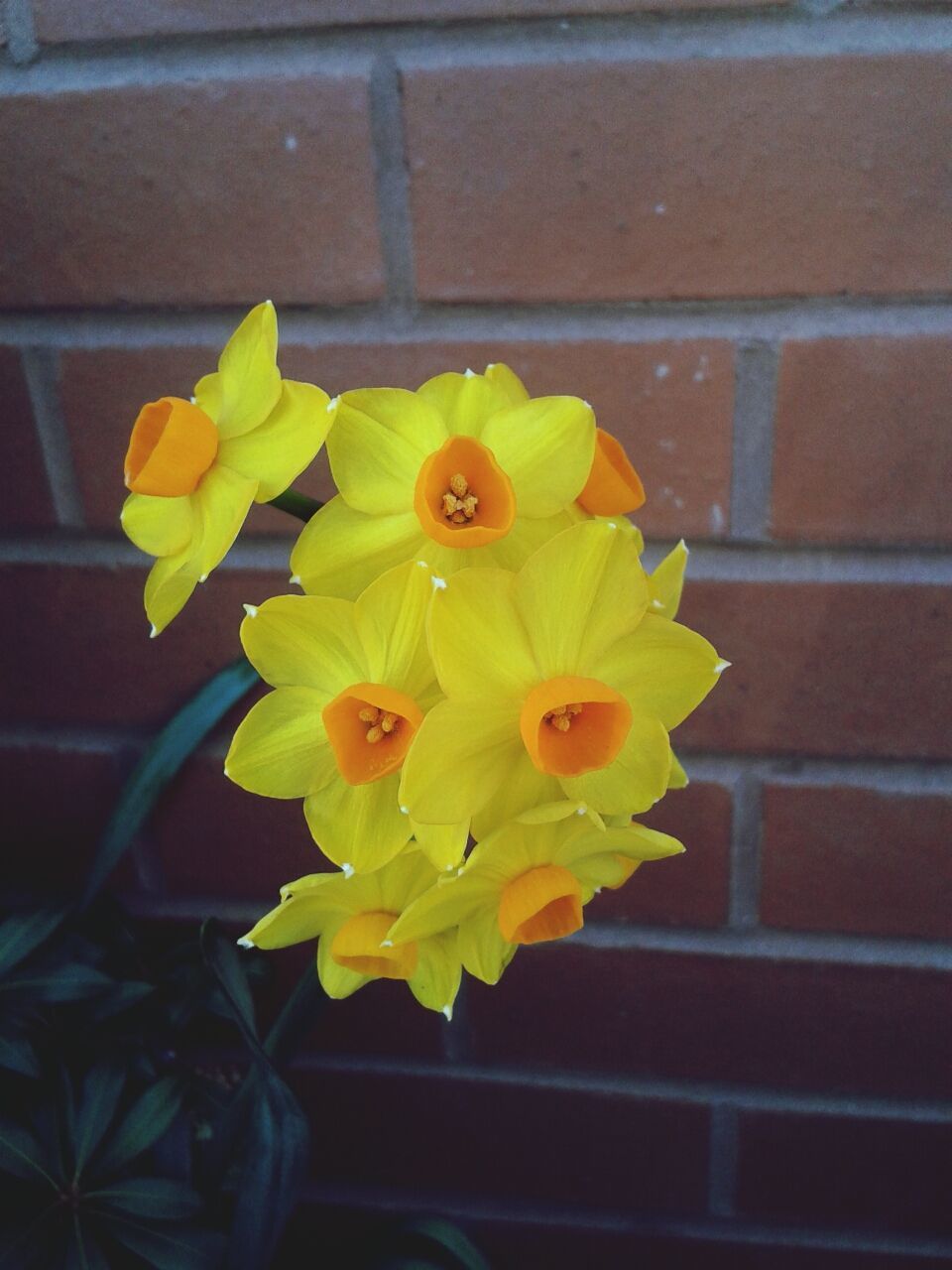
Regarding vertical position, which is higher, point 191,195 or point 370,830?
point 191,195

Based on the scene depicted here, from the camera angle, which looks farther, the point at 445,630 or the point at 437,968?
the point at 437,968

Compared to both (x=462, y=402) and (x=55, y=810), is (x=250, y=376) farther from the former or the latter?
(x=55, y=810)

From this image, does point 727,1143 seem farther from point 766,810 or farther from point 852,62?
point 852,62

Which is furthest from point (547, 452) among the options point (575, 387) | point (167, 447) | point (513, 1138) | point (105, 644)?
point (513, 1138)

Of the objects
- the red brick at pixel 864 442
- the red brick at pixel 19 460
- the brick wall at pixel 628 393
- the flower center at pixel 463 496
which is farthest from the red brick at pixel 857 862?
the red brick at pixel 19 460

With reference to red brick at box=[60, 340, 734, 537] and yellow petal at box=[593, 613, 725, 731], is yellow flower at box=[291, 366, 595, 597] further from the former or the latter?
red brick at box=[60, 340, 734, 537]

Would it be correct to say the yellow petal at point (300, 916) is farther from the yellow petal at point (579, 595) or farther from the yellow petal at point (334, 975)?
the yellow petal at point (579, 595)
